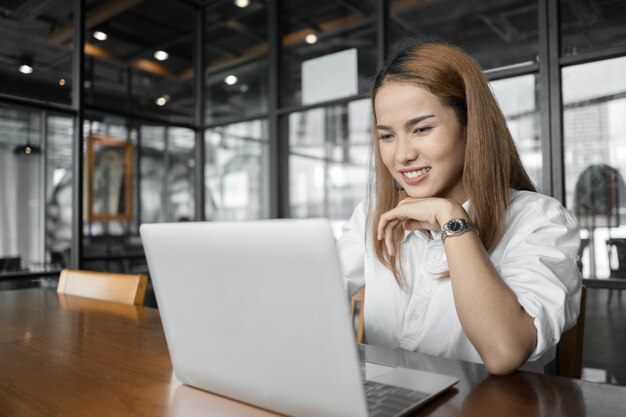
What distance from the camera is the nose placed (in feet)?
3.90

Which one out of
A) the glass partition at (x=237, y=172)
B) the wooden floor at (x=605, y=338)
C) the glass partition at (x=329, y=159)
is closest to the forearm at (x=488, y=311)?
the wooden floor at (x=605, y=338)

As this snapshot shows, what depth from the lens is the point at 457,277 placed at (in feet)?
3.04

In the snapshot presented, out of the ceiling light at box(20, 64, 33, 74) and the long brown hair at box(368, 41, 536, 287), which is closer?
the long brown hair at box(368, 41, 536, 287)

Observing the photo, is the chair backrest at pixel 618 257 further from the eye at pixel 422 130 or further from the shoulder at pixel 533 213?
the eye at pixel 422 130

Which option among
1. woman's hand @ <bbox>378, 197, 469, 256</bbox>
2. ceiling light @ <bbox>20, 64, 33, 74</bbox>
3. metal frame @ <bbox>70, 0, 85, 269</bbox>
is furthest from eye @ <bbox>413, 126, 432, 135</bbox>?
ceiling light @ <bbox>20, 64, 33, 74</bbox>

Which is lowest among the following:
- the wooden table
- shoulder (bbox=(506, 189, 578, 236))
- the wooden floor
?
the wooden floor

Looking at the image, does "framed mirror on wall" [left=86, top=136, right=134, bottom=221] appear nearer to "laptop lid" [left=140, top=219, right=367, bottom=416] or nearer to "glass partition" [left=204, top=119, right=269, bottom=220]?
"glass partition" [left=204, top=119, right=269, bottom=220]

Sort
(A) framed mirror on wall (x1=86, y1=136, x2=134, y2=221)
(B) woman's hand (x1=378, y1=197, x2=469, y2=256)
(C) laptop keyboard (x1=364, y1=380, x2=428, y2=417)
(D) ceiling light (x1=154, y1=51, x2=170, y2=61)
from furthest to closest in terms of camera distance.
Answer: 1. (D) ceiling light (x1=154, y1=51, x2=170, y2=61)
2. (A) framed mirror on wall (x1=86, y1=136, x2=134, y2=221)
3. (B) woman's hand (x1=378, y1=197, x2=469, y2=256)
4. (C) laptop keyboard (x1=364, y1=380, x2=428, y2=417)

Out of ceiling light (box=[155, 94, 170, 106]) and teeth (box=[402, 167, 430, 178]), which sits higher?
ceiling light (box=[155, 94, 170, 106])

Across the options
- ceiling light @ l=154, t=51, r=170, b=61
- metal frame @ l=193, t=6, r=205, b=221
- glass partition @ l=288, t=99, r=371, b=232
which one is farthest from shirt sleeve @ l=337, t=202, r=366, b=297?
ceiling light @ l=154, t=51, r=170, b=61

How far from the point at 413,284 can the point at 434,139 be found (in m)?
0.40

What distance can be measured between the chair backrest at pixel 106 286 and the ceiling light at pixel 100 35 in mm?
2478

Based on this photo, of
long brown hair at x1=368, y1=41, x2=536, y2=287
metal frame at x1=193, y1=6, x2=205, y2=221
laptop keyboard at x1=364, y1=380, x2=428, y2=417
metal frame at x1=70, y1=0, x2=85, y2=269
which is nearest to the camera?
laptop keyboard at x1=364, y1=380, x2=428, y2=417

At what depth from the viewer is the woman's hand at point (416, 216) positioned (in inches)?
40.4
